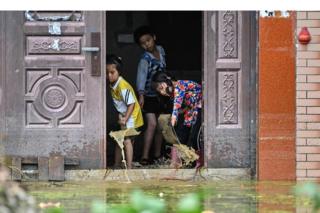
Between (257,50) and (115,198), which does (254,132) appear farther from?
(115,198)

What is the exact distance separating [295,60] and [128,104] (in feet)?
6.17

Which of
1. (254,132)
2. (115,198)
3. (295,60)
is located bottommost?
(115,198)

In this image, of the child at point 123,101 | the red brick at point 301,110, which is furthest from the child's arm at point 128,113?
the red brick at point 301,110

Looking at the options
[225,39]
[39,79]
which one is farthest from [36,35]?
[225,39]

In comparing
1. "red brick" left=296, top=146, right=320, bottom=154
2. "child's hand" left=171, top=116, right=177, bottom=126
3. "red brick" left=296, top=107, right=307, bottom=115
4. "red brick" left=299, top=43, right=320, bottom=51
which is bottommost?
"red brick" left=296, top=146, right=320, bottom=154

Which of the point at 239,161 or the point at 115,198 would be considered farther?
the point at 239,161

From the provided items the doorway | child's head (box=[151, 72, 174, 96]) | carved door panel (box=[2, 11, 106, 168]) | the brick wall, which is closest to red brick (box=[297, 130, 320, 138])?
the brick wall

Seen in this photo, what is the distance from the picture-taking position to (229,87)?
29.0 feet

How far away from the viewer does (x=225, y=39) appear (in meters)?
8.84

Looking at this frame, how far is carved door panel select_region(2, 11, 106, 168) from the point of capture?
8.76m

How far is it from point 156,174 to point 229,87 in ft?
3.73

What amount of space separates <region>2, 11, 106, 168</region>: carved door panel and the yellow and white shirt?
60 cm

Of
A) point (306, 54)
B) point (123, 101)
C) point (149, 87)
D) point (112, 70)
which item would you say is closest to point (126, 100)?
point (123, 101)

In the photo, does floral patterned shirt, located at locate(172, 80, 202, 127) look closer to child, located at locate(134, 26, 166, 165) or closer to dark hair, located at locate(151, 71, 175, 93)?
dark hair, located at locate(151, 71, 175, 93)
